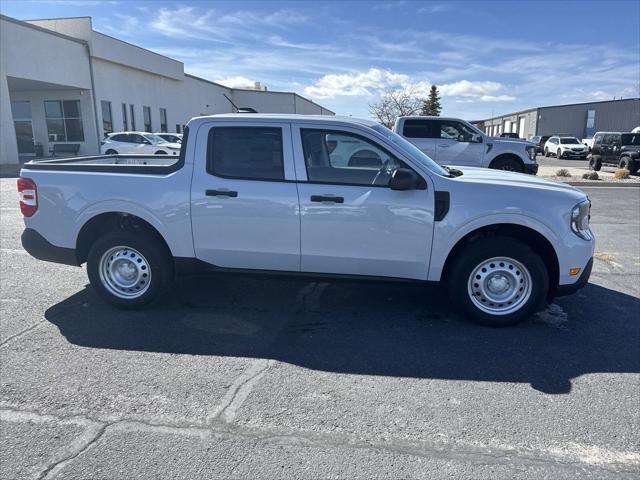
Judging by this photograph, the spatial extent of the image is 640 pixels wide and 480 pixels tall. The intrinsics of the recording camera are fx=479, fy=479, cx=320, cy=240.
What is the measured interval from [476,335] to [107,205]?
3.75 meters

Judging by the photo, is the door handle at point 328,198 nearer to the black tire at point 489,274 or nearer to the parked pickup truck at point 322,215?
the parked pickup truck at point 322,215

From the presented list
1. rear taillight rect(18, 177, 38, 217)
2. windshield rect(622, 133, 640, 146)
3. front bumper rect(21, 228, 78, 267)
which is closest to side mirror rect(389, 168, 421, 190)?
front bumper rect(21, 228, 78, 267)

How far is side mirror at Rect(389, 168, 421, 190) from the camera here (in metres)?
4.18

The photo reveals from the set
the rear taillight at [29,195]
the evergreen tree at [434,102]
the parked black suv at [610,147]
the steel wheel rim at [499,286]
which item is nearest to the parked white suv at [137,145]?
the rear taillight at [29,195]

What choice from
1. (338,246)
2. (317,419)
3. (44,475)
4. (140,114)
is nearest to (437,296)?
(338,246)

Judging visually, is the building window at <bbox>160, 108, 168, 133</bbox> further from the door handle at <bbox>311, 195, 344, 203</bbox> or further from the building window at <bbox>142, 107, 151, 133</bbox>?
the door handle at <bbox>311, 195, 344, 203</bbox>

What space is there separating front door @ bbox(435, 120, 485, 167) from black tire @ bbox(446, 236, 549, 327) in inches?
384

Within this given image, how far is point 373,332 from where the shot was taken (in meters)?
4.42

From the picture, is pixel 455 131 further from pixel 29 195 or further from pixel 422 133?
pixel 29 195

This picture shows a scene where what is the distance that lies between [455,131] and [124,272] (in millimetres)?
11119

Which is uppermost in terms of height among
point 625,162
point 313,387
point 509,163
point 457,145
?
point 457,145

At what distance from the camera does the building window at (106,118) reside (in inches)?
1309

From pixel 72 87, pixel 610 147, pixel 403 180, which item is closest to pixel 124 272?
pixel 403 180

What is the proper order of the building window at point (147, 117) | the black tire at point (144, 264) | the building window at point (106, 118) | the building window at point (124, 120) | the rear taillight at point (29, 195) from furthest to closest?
the building window at point (147, 117), the building window at point (124, 120), the building window at point (106, 118), the rear taillight at point (29, 195), the black tire at point (144, 264)
